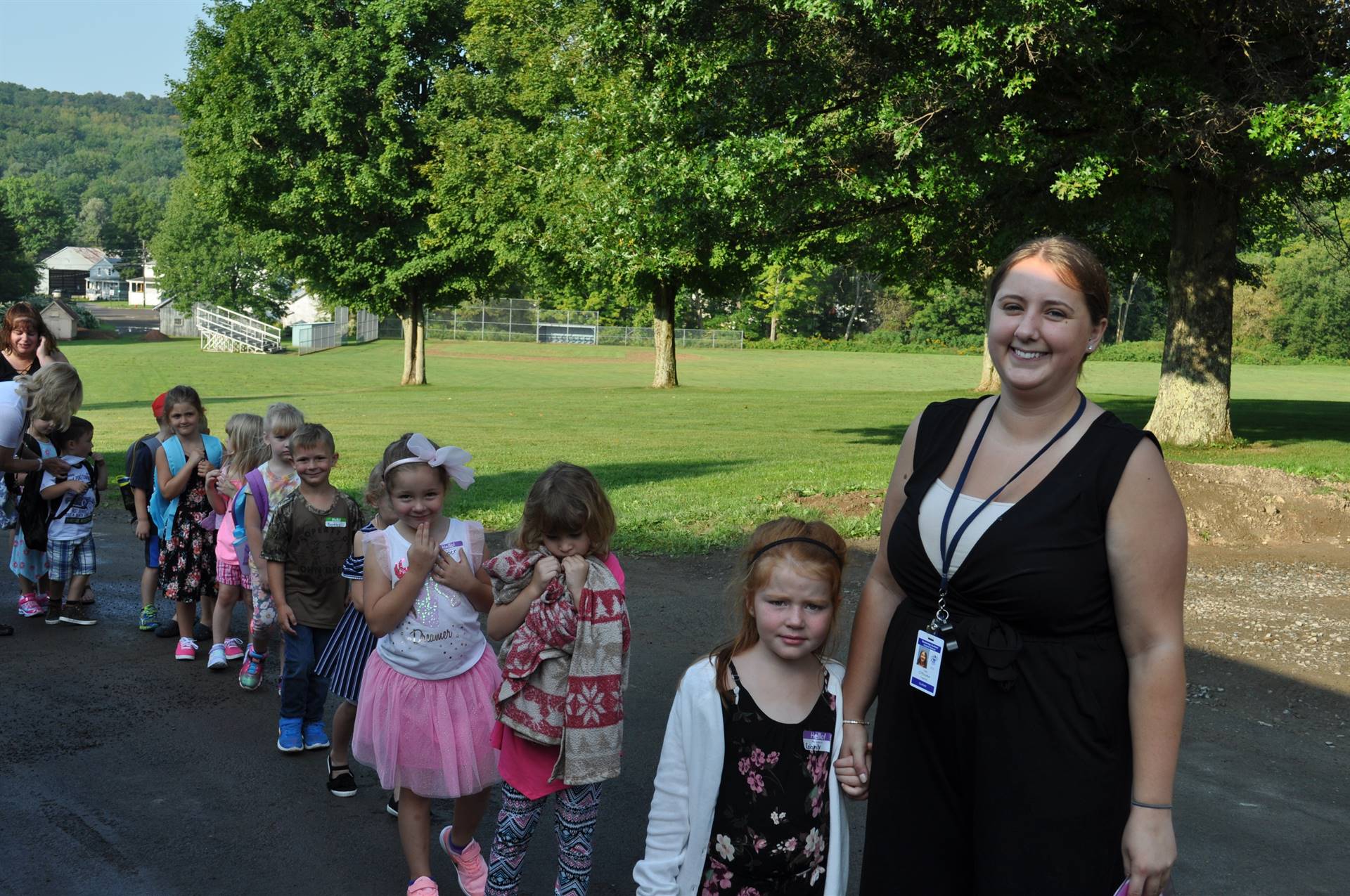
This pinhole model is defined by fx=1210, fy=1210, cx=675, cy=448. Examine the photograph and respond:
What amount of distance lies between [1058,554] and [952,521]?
0.25 m

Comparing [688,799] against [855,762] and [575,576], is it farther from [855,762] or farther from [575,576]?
[575,576]

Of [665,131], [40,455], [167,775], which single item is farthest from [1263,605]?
[665,131]

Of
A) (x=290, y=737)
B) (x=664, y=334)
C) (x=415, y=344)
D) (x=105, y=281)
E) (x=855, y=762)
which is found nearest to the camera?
(x=855, y=762)

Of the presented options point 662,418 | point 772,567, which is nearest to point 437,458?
point 772,567

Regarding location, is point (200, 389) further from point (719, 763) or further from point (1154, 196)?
point (719, 763)

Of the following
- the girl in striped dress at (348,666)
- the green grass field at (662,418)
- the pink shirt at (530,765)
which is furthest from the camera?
the green grass field at (662,418)

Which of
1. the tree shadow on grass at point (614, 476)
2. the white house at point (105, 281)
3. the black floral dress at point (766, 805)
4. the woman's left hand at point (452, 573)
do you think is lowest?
the tree shadow on grass at point (614, 476)

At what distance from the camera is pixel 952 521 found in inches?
103

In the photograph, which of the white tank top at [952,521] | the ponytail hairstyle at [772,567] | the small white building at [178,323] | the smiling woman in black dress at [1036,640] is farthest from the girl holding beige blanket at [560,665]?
the small white building at [178,323]

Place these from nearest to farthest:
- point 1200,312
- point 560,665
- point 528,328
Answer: point 560,665 < point 1200,312 < point 528,328

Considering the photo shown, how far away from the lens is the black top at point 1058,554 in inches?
95.9

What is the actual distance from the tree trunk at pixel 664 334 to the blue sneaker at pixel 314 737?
3157cm

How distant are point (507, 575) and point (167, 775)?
258 centimetres

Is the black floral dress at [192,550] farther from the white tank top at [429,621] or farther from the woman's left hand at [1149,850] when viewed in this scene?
the woman's left hand at [1149,850]
